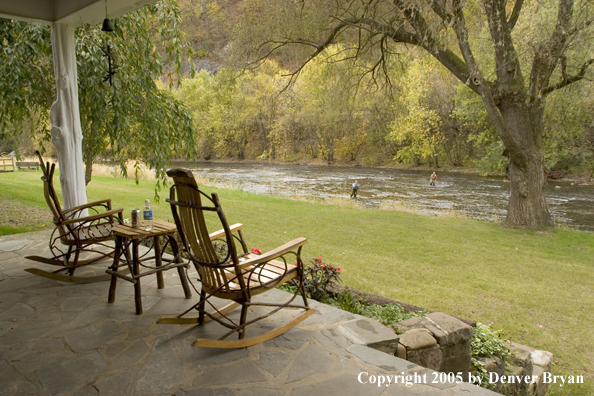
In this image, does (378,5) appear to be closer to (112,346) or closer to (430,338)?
(430,338)

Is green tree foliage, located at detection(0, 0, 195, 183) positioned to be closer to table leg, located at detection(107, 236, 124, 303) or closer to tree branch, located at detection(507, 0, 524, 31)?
table leg, located at detection(107, 236, 124, 303)

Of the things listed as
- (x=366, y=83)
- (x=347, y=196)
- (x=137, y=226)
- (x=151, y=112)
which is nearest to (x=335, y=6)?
(x=366, y=83)

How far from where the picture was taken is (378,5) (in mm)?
7977

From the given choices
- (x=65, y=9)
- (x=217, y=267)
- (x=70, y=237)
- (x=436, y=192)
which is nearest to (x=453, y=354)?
(x=217, y=267)

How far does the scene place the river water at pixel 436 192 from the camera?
44.4 ft

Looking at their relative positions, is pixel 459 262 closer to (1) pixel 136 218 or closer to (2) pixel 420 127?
(1) pixel 136 218

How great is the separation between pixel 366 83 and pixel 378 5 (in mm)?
2837

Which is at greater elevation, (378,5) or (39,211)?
(378,5)

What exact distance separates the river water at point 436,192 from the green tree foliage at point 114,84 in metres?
9.40

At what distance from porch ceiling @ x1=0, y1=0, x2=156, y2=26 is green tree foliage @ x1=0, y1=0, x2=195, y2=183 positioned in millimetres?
936

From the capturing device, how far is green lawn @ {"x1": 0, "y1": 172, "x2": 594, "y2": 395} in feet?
14.3

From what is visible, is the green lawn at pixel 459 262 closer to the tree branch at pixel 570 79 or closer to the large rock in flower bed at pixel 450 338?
the large rock in flower bed at pixel 450 338

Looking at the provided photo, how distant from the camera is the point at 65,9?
393 cm

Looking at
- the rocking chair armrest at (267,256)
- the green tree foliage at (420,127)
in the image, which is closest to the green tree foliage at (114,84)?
the rocking chair armrest at (267,256)
